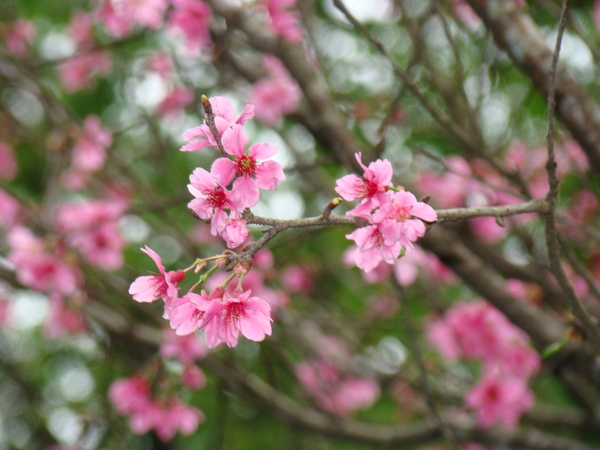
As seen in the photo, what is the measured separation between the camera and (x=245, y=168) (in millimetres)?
1180

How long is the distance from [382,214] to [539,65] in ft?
4.30

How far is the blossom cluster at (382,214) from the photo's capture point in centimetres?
116

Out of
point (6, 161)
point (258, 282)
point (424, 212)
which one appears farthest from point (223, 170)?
point (6, 161)

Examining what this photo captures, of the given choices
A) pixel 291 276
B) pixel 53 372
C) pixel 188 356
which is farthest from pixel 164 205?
pixel 53 372

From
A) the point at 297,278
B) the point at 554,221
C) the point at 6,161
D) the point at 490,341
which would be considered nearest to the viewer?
the point at 554,221

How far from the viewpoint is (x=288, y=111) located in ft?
11.2

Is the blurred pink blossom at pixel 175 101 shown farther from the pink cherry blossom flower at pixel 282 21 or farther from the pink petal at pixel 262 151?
the pink petal at pixel 262 151

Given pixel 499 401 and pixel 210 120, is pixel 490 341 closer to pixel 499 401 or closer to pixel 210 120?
pixel 499 401

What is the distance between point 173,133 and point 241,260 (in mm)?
3750

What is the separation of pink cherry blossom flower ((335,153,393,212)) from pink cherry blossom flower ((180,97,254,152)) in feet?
0.85

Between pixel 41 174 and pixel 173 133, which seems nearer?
pixel 173 133

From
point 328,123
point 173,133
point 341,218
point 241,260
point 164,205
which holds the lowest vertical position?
point 173,133

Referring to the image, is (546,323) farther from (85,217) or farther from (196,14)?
(85,217)

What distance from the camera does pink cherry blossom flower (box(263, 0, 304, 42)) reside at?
8.95 ft
